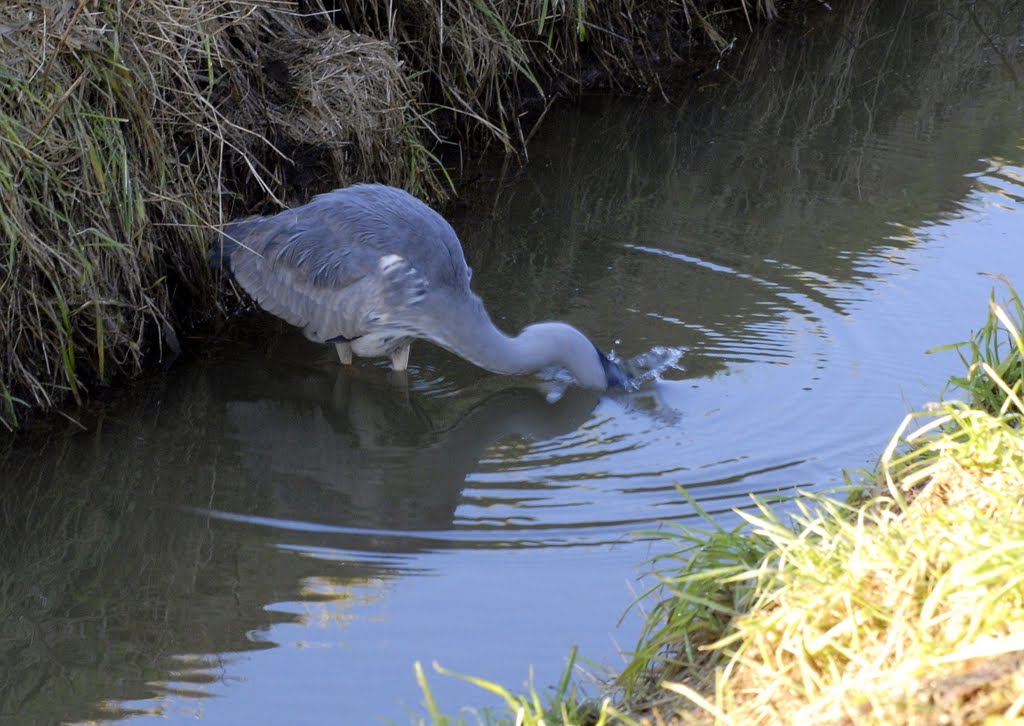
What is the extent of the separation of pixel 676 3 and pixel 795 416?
528 centimetres

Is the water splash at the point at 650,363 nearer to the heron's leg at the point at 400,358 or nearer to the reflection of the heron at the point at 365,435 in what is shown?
the reflection of the heron at the point at 365,435

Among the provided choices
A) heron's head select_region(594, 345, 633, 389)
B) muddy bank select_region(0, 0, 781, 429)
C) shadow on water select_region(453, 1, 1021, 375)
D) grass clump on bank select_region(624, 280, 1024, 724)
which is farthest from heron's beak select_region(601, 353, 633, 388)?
grass clump on bank select_region(624, 280, 1024, 724)

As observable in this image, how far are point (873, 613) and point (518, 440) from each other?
9.75ft

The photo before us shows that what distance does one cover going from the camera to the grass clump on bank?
2811mm

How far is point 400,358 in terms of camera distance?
6.63m

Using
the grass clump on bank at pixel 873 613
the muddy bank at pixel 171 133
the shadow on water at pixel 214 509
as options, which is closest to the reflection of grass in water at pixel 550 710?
the grass clump on bank at pixel 873 613

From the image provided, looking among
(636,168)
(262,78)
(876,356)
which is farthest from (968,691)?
(636,168)

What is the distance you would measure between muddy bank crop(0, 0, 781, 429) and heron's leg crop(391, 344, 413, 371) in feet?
3.53

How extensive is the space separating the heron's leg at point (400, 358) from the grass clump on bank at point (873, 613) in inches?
119

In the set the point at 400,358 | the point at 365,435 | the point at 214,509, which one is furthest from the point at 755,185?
the point at 214,509

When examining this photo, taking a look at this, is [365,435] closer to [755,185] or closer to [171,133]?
[171,133]

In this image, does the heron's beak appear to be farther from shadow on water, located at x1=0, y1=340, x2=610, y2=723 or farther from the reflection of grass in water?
the reflection of grass in water

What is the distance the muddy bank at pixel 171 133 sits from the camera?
549cm

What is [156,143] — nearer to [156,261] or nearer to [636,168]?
[156,261]
